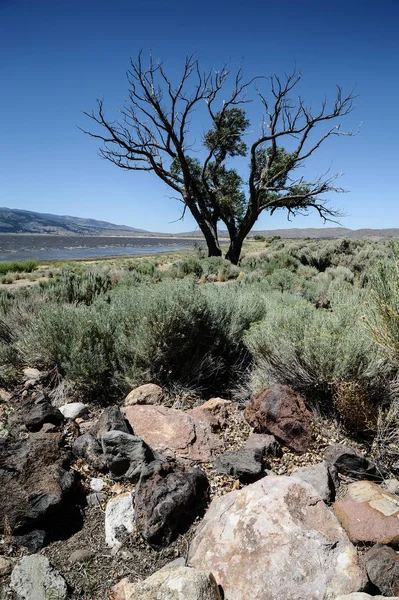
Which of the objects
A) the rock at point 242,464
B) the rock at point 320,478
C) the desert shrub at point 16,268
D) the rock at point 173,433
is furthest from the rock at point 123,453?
the desert shrub at point 16,268

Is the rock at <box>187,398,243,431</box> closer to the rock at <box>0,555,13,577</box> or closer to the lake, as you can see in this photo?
the rock at <box>0,555,13,577</box>

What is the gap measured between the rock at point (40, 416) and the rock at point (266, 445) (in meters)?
1.74

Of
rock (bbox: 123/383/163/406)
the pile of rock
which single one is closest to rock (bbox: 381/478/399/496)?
the pile of rock

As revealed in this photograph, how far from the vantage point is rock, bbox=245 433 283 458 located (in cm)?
327

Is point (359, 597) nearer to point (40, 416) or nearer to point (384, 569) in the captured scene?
point (384, 569)

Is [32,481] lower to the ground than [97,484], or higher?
higher

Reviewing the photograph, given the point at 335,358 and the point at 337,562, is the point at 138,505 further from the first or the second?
the point at 335,358

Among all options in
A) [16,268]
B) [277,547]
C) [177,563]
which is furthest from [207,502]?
[16,268]

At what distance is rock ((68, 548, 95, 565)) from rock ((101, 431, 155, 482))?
63 centimetres

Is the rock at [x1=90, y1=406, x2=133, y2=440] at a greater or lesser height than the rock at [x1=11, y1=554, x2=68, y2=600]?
greater

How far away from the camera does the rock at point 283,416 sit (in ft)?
11.1

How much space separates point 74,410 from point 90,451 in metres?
0.80

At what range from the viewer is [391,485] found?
290 centimetres

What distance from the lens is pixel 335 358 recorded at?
3.68m
